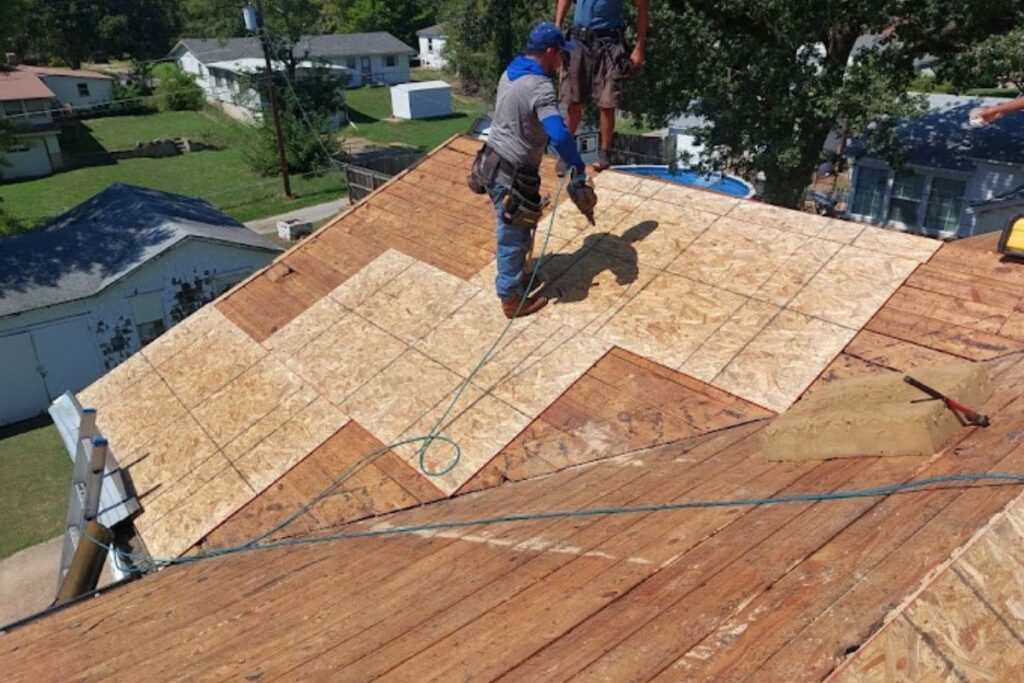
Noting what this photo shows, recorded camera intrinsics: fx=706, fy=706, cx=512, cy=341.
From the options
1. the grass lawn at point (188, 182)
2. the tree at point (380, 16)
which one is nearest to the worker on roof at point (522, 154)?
the grass lawn at point (188, 182)

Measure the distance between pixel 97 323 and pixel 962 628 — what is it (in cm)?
1765

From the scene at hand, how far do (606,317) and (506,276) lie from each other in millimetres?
1007

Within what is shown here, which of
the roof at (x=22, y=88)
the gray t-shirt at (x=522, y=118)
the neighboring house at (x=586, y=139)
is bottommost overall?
the neighboring house at (x=586, y=139)

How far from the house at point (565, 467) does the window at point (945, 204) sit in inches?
709

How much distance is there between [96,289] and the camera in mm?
15711

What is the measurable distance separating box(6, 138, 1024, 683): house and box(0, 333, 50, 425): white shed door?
937 centimetres

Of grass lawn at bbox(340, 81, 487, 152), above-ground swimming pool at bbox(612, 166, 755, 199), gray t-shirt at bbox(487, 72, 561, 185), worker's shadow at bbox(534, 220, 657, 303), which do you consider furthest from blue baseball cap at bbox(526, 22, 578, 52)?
grass lawn at bbox(340, 81, 487, 152)

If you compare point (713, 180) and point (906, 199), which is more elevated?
point (713, 180)

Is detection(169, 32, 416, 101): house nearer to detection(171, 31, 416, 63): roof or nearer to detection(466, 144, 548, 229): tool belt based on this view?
detection(171, 31, 416, 63): roof

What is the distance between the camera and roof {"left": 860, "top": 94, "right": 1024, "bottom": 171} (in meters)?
20.9

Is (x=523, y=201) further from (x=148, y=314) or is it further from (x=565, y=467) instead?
(x=148, y=314)

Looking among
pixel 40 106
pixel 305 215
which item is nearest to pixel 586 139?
pixel 305 215

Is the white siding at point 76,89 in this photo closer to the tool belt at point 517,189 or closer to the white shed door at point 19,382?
the white shed door at point 19,382

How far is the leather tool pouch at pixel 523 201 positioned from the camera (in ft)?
20.3
